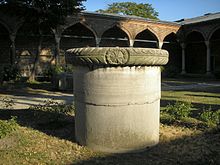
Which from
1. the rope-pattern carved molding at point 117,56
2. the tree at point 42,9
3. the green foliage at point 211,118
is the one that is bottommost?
the green foliage at point 211,118

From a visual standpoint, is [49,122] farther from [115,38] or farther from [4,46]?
[115,38]

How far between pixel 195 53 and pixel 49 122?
30198 mm

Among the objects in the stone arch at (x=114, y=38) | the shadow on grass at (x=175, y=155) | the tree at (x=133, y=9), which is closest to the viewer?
the shadow on grass at (x=175, y=155)

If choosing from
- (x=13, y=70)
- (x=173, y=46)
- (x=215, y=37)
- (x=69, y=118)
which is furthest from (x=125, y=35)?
(x=69, y=118)

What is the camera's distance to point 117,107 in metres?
4.08

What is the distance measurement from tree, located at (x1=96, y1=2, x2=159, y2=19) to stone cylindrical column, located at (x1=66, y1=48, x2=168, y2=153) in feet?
153

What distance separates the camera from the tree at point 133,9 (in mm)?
49812

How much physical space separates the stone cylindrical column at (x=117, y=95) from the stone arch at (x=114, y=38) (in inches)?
985

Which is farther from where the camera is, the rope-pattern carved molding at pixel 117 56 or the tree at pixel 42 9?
the tree at pixel 42 9

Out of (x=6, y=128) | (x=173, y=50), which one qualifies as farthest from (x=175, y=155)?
(x=173, y=50)

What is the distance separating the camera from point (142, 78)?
415 cm

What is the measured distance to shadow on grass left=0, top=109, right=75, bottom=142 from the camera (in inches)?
201

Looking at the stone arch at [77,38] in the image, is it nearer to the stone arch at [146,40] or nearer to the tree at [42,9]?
the stone arch at [146,40]


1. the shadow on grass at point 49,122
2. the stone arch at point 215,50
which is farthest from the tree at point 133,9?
the shadow on grass at point 49,122
